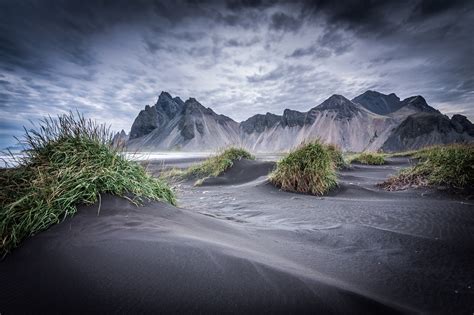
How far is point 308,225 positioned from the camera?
3611 mm

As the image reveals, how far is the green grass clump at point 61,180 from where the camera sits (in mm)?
1944

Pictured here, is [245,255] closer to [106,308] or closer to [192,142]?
[106,308]

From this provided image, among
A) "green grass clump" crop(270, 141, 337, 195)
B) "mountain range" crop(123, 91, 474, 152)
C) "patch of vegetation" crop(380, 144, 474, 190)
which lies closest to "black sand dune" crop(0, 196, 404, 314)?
"green grass clump" crop(270, 141, 337, 195)

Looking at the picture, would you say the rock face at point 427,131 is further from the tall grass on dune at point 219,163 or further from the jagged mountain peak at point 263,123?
the tall grass on dune at point 219,163

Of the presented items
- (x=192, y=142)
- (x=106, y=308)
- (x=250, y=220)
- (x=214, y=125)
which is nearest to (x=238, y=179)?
(x=250, y=220)

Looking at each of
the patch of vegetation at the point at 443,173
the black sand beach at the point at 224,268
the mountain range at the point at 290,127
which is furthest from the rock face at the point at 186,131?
the black sand beach at the point at 224,268

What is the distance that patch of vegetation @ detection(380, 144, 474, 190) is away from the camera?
15.6 feet

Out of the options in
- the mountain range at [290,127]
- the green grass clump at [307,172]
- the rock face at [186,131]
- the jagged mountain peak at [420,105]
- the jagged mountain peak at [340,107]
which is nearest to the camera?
the green grass clump at [307,172]

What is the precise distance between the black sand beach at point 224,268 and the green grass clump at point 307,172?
310cm

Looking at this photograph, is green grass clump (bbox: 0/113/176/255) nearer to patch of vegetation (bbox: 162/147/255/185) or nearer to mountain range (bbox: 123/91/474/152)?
patch of vegetation (bbox: 162/147/255/185)

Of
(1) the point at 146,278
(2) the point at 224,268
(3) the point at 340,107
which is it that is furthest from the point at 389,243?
(3) the point at 340,107

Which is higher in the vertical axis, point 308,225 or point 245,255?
point 245,255

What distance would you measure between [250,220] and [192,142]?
533 feet

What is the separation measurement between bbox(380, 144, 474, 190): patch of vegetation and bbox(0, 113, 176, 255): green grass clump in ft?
17.9
